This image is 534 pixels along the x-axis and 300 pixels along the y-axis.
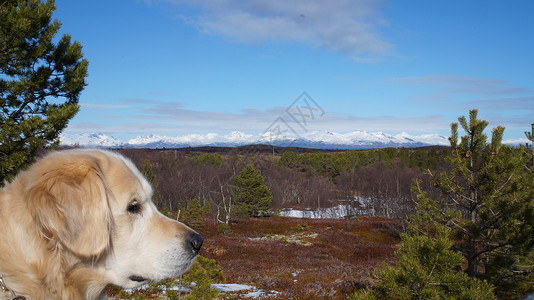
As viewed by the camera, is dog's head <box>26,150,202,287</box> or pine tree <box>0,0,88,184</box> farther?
pine tree <box>0,0,88,184</box>

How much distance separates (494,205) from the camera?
19.5ft

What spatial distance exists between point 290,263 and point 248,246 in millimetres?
4512

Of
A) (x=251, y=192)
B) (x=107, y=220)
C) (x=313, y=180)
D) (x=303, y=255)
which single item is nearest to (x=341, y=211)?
(x=313, y=180)

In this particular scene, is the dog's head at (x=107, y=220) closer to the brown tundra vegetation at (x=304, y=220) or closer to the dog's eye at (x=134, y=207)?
the dog's eye at (x=134, y=207)

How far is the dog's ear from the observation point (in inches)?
65.5

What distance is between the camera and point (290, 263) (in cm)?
1777

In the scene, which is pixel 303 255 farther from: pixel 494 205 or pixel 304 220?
pixel 304 220

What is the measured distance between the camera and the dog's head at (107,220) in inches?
66.6

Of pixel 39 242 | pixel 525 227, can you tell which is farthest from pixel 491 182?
pixel 39 242

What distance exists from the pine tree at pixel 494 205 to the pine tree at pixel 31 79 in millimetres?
8801

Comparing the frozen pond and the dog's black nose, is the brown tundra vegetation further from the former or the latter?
the dog's black nose

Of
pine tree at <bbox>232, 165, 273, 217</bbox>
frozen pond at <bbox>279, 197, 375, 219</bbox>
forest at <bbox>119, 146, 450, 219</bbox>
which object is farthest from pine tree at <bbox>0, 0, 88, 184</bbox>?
frozen pond at <bbox>279, 197, 375, 219</bbox>

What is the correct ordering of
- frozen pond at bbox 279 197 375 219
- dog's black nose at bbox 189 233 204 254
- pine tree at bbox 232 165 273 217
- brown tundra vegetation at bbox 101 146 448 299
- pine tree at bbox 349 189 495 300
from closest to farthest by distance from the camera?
dog's black nose at bbox 189 233 204 254 < pine tree at bbox 349 189 495 300 < brown tundra vegetation at bbox 101 146 448 299 < pine tree at bbox 232 165 273 217 < frozen pond at bbox 279 197 375 219

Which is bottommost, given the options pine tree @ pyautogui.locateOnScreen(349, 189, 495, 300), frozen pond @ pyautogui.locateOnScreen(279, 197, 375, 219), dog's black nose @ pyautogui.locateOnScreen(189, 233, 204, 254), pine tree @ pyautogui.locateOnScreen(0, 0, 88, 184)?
frozen pond @ pyautogui.locateOnScreen(279, 197, 375, 219)
